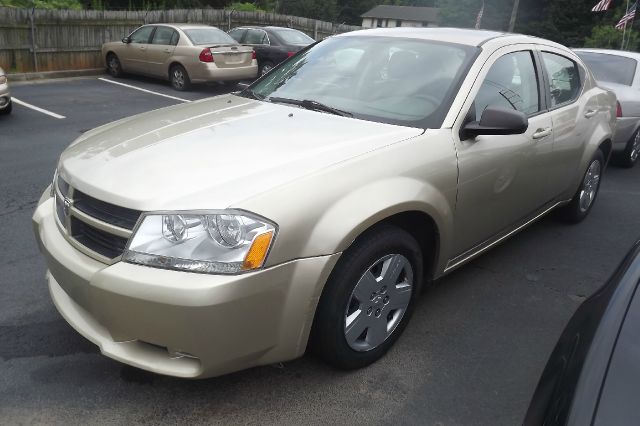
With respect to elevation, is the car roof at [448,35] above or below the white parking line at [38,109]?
above

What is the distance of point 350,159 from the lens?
260 centimetres

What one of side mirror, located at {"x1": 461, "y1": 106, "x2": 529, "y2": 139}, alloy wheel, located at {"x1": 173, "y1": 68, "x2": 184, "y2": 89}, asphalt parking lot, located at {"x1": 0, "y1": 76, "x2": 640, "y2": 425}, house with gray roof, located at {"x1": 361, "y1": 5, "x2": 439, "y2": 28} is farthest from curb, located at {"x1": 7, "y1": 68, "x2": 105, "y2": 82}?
house with gray roof, located at {"x1": 361, "y1": 5, "x2": 439, "y2": 28}

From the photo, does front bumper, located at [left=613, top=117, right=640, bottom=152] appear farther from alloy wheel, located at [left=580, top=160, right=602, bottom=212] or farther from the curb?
the curb

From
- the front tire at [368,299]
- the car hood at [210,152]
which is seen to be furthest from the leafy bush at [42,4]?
the front tire at [368,299]

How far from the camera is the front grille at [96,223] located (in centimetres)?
228

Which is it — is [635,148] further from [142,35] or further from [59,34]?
[59,34]

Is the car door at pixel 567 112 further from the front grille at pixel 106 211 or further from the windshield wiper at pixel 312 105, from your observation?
the front grille at pixel 106 211

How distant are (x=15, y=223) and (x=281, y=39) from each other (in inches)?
426

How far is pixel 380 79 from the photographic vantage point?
3.43m

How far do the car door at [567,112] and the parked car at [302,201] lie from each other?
117 mm

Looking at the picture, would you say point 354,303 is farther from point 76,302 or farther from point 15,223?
point 15,223

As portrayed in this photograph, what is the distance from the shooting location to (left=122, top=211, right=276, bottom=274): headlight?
2172 mm

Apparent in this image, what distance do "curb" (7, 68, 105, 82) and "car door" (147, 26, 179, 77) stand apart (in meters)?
1.94

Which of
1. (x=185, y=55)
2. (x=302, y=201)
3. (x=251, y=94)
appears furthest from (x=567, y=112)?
(x=185, y=55)
